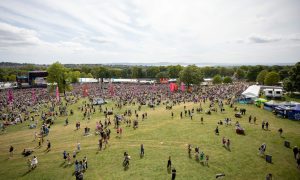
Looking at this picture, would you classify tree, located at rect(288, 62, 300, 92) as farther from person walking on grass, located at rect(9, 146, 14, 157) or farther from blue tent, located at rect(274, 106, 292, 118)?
person walking on grass, located at rect(9, 146, 14, 157)

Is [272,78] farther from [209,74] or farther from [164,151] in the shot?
[164,151]

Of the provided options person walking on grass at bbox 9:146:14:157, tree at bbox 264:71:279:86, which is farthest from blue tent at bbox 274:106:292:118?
tree at bbox 264:71:279:86

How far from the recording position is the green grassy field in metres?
18.3

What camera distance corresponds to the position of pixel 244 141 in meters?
24.7

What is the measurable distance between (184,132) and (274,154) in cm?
1063

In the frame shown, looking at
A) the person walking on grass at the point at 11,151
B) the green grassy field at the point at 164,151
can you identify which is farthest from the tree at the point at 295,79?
the person walking on grass at the point at 11,151

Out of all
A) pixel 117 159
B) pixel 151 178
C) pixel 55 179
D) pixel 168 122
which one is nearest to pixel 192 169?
pixel 151 178

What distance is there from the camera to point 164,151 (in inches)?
886

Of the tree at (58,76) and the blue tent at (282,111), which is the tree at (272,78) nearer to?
the blue tent at (282,111)

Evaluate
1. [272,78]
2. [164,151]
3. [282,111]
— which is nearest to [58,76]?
[164,151]

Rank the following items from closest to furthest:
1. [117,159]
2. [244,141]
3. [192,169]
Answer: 1. [192,169]
2. [117,159]
3. [244,141]

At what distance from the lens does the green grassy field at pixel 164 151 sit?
18.3 meters

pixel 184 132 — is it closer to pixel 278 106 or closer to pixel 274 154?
pixel 274 154

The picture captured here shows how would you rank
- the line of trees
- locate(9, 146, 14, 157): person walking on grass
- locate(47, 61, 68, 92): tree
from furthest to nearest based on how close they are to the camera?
locate(47, 61, 68, 92): tree
the line of trees
locate(9, 146, 14, 157): person walking on grass
